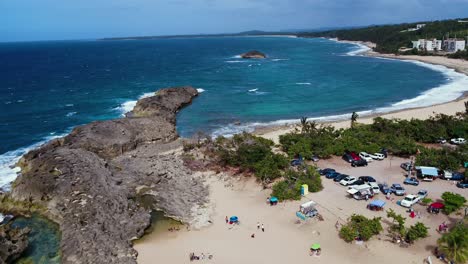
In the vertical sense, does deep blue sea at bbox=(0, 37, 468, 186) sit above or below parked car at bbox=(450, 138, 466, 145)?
above

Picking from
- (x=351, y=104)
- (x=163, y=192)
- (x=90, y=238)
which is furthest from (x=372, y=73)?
(x=90, y=238)

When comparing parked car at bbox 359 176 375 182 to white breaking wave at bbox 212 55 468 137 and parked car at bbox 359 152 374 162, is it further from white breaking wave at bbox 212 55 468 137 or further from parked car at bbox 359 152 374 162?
white breaking wave at bbox 212 55 468 137

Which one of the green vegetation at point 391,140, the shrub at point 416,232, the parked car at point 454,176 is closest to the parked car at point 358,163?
the green vegetation at point 391,140

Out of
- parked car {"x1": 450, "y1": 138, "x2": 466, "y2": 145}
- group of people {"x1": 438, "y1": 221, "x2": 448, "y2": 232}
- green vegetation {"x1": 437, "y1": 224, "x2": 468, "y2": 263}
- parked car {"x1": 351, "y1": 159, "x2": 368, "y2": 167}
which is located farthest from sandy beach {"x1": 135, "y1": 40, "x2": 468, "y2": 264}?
parked car {"x1": 450, "y1": 138, "x2": 466, "y2": 145}

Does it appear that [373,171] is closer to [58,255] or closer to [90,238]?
[90,238]

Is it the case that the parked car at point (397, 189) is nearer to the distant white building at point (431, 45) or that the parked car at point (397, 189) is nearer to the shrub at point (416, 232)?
the shrub at point (416, 232)

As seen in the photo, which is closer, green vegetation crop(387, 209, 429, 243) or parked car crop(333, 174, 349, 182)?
green vegetation crop(387, 209, 429, 243)
